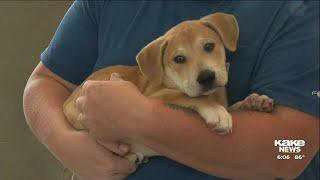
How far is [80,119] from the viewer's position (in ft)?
2.62

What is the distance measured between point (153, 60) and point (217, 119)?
0.52ft

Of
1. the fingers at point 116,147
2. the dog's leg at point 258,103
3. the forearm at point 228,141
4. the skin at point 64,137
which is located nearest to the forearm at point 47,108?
the skin at point 64,137

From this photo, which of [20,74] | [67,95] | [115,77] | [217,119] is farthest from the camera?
[20,74]

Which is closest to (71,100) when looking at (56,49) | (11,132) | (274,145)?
(56,49)

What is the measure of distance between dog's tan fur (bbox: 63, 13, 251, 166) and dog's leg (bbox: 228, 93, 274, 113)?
0.03 metres

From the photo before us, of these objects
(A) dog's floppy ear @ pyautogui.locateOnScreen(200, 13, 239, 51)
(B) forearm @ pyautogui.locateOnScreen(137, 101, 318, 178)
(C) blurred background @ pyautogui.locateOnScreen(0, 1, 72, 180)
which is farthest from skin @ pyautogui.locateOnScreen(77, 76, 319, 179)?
(C) blurred background @ pyautogui.locateOnScreen(0, 1, 72, 180)

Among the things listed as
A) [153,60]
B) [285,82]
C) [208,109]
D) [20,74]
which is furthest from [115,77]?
[20,74]

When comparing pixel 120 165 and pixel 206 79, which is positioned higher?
pixel 206 79

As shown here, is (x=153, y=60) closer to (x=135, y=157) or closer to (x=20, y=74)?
(x=135, y=157)

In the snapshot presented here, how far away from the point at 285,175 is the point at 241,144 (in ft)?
0.29

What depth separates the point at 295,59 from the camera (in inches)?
27.7

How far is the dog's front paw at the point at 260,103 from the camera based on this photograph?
72 centimetres

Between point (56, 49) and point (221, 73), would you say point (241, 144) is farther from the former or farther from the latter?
point (56, 49)

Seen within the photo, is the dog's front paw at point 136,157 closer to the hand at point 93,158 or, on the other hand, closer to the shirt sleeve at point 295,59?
the hand at point 93,158
